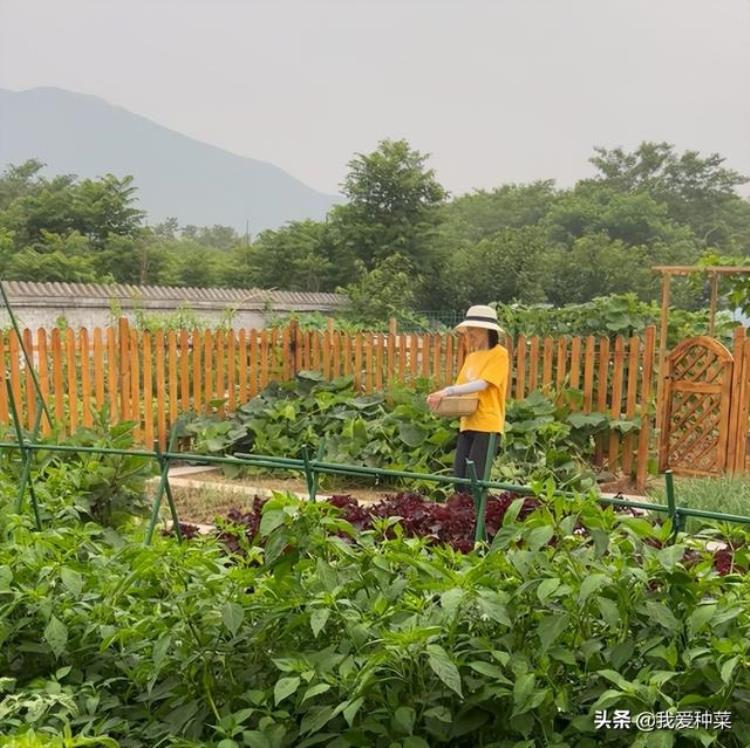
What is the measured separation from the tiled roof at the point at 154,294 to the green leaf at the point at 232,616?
42.6ft

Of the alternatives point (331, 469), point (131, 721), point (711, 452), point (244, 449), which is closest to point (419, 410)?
point (244, 449)

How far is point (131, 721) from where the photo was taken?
5.71 ft

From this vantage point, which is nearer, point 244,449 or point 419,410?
point 419,410

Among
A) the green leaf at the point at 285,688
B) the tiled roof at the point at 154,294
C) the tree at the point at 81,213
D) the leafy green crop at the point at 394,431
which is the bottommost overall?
the leafy green crop at the point at 394,431

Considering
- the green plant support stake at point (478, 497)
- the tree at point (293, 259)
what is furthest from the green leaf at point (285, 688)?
the tree at point (293, 259)

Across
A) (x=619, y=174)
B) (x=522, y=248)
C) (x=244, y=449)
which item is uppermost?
(x=619, y=174)

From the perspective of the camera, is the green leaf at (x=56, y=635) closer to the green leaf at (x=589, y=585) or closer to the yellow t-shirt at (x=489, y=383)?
the green leaf at (x=589, y=585)

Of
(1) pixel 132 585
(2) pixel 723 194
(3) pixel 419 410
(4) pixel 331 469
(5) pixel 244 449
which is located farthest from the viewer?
(2) pixel 723 194

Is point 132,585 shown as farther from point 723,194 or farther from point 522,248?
point 723,194

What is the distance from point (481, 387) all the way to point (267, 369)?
4.34m

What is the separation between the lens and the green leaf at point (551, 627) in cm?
153

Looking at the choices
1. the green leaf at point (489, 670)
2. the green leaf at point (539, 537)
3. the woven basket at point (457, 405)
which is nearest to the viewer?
the green leaf at point (489, 670)

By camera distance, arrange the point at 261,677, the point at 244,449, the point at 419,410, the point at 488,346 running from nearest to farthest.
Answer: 1. the point at 261,677
2. the point at 488,346
3. the point at 419,410
4. the point at 244,449

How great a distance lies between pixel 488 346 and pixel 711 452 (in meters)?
3.20
